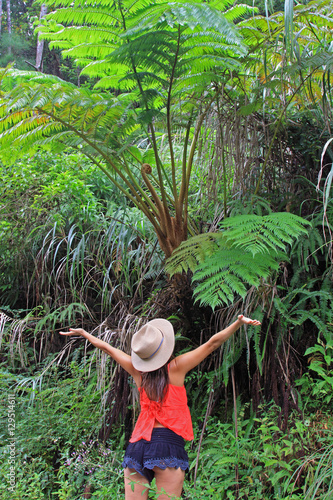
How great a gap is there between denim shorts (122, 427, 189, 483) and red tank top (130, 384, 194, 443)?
0.09ft

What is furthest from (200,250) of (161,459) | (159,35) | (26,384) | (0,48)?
(0,48)

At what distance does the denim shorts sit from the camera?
199 centimetres

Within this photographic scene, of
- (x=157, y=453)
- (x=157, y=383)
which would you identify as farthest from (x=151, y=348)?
(x=157, y=453)

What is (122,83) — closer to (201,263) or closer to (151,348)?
(201,263)

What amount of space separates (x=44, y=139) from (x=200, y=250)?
→ 1.70m

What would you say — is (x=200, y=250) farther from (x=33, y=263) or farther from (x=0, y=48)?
(x=0, y=48)

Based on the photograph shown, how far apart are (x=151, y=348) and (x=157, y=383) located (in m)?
0.19

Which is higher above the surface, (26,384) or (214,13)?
(214,13)

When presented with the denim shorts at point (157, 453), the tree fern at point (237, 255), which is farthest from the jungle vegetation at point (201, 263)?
the denim shorts at point (157, 453)

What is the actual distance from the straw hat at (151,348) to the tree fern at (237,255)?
31cm

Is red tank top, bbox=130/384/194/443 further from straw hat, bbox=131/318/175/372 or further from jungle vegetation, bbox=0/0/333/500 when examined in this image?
jungle vegetation, bbox=0/0/333/500

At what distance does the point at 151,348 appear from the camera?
7.05 ft

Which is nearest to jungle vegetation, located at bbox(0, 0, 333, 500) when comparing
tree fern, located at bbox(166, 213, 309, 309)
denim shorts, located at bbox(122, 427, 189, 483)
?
tree fern, located at bbox(166, 213, 309, 309)

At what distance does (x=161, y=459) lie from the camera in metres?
1.99
